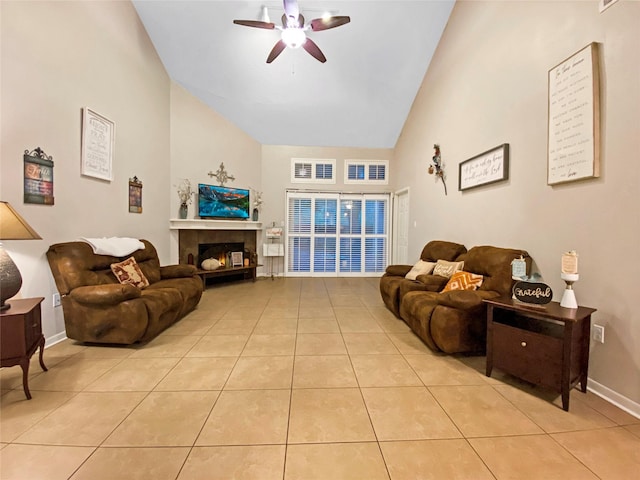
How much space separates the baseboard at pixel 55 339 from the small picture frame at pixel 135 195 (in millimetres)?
1757

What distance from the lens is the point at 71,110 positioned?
9.05 ft

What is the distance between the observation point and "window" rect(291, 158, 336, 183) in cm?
618

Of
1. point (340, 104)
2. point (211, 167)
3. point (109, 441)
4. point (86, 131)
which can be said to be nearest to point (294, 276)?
point (211, 167)

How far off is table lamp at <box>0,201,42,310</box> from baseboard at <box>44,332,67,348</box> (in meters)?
0.93

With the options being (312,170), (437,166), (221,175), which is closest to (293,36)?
(437,166)

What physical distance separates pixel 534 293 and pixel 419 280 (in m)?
1.37

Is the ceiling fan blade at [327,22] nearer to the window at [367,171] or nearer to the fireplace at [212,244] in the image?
the window at [367,171]

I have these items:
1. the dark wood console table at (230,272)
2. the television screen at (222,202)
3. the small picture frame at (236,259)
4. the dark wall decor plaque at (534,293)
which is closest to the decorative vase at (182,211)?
the television screen at (222,202)

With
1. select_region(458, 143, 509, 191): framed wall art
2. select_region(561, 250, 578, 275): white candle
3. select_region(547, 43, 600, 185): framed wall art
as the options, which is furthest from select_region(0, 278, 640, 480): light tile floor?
select_region(458, 143, 509, 191): framed wall art

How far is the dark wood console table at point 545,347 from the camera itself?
5.55 feet

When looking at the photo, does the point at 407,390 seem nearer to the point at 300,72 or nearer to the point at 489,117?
the point at 489,117

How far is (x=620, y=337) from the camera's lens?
1747 millimetres

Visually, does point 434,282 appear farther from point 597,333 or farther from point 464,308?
point 597,333

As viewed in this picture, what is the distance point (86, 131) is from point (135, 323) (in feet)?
7.20
